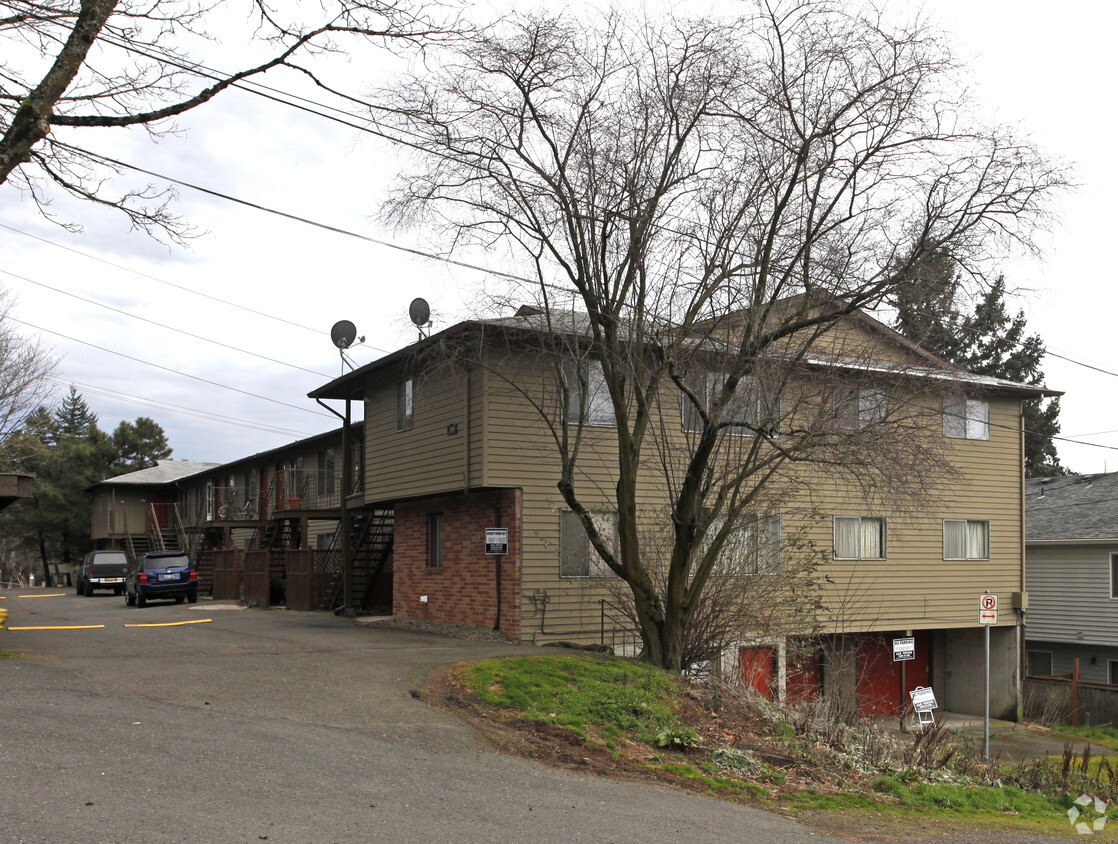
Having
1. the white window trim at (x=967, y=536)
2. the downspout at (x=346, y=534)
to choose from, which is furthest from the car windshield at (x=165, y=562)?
the white window trim at (x=967, y=536)

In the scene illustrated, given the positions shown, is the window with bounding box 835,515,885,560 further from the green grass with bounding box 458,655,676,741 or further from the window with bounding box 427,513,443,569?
the green grass with bounding box 458,655,676,741

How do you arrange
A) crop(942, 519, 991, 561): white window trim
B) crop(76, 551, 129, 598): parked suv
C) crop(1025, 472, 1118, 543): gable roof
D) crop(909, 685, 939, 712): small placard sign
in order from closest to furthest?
crop(909, 685, 939, 712): small placard sign < crop(942, 519, 991, 561): white window trim < crop(1025, 472, 1118, 543): gable roof < crop(76, 551, 129, 598): parked suv

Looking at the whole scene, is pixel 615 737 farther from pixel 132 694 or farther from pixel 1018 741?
pixel 1018 741

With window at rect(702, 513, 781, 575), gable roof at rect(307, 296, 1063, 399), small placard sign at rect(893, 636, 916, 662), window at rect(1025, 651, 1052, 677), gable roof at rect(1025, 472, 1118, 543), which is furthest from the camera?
window at rect(1025, 651, 1052, 677)

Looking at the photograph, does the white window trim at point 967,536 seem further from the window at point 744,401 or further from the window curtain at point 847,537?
the window at point 744,401

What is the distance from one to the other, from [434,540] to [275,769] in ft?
45.2

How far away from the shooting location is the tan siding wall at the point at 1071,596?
1131 inches

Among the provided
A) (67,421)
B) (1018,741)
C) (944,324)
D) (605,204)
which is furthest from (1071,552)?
(67,421)

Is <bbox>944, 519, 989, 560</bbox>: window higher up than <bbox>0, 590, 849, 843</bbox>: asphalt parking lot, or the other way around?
<bbox>944, 519, 989, 560</bbox>: window

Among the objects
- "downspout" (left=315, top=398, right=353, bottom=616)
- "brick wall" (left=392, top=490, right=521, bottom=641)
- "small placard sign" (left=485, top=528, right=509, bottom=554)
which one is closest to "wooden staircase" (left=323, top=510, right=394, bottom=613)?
"downspout" (left=315, top=398, right=353, bottom=616)

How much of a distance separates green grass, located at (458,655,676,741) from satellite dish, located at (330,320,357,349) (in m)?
11.7

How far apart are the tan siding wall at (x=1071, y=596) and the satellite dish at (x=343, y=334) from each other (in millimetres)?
21297

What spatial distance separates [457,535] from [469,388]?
344 centimetres

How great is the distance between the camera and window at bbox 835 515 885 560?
22.9m
